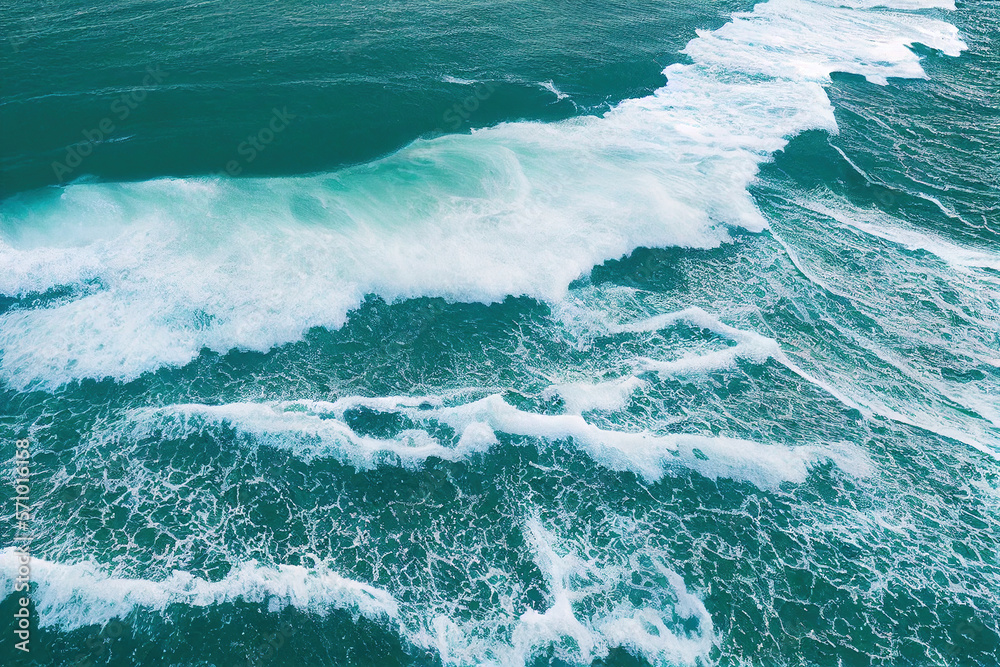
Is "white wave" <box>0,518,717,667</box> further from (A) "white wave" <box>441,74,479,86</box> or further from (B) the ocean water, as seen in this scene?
(A) "white wave" <box>441,74,479,86</box>

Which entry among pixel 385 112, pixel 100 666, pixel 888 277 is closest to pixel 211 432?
pixel 100 666

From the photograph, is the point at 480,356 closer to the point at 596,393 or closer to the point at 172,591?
the point at 596,393

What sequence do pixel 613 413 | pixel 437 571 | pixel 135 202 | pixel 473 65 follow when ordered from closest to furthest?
pixel 437 571
pixel 613 413
pixel 135 202
pixel 473 65

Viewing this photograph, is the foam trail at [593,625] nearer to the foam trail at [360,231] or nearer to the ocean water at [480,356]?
the ocean water at [480,356]

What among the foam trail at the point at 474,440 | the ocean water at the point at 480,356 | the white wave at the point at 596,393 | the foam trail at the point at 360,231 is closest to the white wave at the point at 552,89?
the ocean water at the point at 480,356

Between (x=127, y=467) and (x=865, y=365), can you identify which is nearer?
(x=127, y=467)

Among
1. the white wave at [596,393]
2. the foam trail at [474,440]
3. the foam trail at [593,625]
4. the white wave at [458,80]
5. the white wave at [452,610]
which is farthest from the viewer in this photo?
the white wave at [458,80]

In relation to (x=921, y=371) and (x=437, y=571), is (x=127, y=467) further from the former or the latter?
(x=921, y=371)
